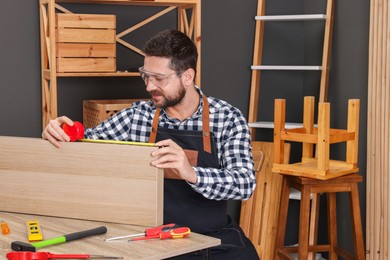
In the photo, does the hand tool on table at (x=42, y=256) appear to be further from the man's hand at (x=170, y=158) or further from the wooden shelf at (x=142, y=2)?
the wooden shelf at (x=142, y=2)

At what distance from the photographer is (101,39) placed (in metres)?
3.91

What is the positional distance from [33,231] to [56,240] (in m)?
0.15

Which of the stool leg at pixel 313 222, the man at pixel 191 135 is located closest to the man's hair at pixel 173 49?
the man at pixel 191 135

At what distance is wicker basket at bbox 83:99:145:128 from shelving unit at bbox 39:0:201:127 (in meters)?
0.18

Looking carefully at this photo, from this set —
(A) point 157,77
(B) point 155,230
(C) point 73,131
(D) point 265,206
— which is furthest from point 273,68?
(B) point 155,230

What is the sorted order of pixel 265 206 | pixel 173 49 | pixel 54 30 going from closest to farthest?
pixel 173 49 → pixel 54 30 → pixel 265 206

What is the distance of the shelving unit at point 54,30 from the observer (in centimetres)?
377

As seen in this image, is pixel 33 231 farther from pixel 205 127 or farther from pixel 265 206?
pixel 265 206

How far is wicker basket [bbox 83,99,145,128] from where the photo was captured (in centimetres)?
390

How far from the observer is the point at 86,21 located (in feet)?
12.6

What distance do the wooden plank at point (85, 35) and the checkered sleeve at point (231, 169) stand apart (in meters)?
1.20

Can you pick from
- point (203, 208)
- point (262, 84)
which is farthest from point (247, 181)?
point (262, 84)

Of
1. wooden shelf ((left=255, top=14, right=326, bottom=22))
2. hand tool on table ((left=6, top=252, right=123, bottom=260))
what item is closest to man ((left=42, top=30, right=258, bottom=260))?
hand tool on table ((left=6, top=252, right=123, bottom=260))

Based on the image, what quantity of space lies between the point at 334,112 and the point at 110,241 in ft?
8.96
